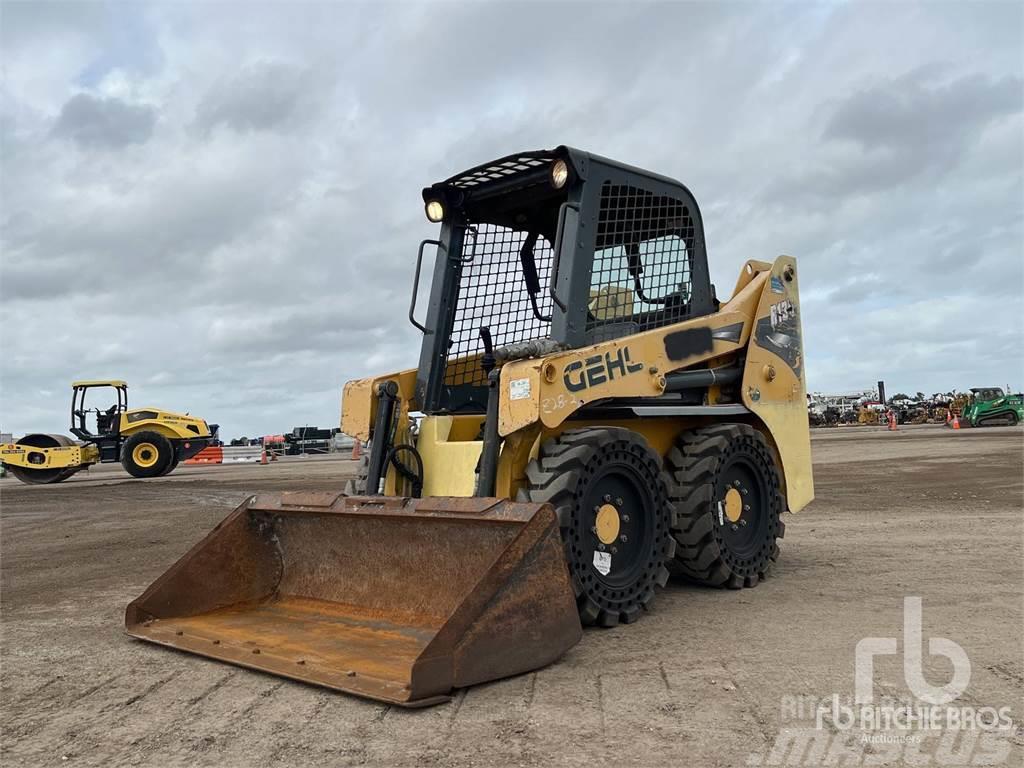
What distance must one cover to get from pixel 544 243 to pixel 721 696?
3.76m

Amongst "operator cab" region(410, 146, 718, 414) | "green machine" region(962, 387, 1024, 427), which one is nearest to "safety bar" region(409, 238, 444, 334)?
"operator cab" region(410, 146, 718, 414)

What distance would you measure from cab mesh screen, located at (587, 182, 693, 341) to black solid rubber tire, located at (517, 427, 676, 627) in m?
0.88

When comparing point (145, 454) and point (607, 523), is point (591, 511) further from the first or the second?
point (145, 454)

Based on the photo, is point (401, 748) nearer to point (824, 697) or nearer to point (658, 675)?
point (658, 675)

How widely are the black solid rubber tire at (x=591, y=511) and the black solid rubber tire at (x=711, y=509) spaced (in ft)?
1.20

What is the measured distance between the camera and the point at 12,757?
10.0ft

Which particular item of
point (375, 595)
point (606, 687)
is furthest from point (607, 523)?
point (375, 595)

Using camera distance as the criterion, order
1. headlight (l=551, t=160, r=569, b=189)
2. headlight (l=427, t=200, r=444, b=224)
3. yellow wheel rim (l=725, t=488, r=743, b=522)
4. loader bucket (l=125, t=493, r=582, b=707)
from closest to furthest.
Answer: loader bucket (l=125, t=493, r=582, b=707) → headlight (l=551, t=160, r=569, b=189) → yellow wheel rim (l=725, t=488, r=743, b=522) → headlight (l=427, t=200, r=444, b=224)

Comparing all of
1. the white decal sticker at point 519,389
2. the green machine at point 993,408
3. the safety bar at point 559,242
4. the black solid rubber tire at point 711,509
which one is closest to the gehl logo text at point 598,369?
the white decal sticker at point 519,389

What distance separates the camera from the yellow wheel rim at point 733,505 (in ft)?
19.3

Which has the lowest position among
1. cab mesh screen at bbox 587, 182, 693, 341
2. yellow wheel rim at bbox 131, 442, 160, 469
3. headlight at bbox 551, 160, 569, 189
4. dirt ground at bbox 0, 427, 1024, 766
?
dirt ground at bbox 0, 427, 1024, 766

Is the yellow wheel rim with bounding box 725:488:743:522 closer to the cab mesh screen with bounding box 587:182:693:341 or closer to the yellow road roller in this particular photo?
the cab mesh screen with bounding box 587:182:693:341

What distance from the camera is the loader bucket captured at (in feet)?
11.7

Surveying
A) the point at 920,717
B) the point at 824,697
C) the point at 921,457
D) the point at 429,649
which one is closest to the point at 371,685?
the point at 429,649
